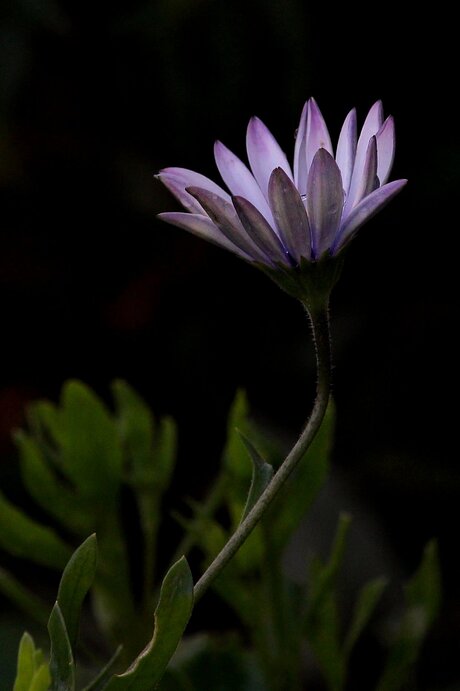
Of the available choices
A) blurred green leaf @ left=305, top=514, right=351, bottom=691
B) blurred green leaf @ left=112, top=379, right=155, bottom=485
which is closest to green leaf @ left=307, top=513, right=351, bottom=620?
blurred green leaf @ left=305, top=514, right=351, bottom=691

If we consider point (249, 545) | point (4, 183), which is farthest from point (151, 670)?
point (4, 183)

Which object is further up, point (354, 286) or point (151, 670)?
point (151, 670)

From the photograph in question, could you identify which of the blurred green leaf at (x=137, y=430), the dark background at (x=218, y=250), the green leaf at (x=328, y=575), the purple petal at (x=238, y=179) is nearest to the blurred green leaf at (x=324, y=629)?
the green leaf at (x=328, y=575)

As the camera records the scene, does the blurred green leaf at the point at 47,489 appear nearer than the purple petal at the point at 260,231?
No

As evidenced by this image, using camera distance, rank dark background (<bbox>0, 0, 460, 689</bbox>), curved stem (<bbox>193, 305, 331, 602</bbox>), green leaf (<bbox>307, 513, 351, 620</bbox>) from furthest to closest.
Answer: dark background (<bbox>0, 0, 460, 689</bbox>)
green leaf (<bbox>307, 513, 351, 620</bbox>)
curved stem (<bbox>193, 305, 331, 602</bbox>)

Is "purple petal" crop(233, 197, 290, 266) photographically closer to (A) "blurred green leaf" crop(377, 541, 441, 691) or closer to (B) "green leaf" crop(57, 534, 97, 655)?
(B) "green leaf" crop(57, 534, 97, 655)

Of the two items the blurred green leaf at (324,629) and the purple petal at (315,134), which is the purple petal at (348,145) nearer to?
the purple petal at (315,134)

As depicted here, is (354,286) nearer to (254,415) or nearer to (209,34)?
(254,415)
